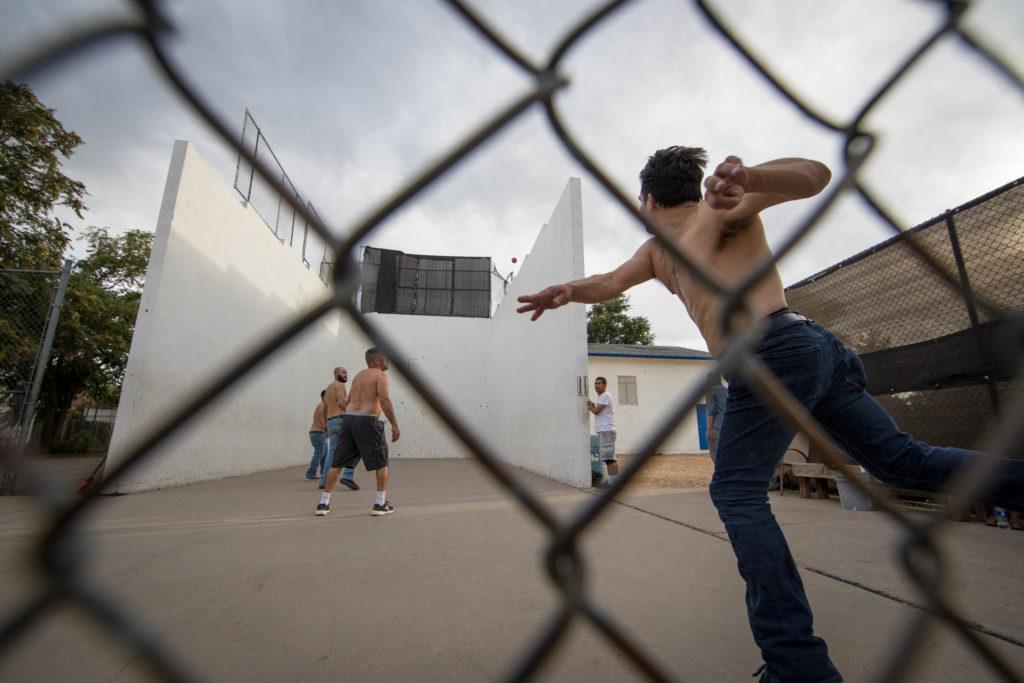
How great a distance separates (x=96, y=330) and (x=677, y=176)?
16.7 metres

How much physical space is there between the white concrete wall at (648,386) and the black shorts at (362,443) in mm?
10407

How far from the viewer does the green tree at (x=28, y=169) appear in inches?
23.3

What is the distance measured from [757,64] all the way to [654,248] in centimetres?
80

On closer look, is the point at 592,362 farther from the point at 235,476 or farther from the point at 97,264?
the point at 97,264

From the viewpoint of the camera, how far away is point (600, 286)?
1.68m

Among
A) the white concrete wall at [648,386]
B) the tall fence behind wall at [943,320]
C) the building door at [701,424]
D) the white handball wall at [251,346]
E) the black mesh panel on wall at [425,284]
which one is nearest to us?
the tall fence behind wall at [943,320]

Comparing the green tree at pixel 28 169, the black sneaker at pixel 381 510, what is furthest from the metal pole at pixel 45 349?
the black sneaker at pixel 381 510

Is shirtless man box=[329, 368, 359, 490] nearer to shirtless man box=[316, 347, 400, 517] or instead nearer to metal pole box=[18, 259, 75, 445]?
shirtless man box=[316, 347, 400, 517]

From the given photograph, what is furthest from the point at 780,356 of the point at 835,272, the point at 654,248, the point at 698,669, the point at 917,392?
the point at 835,272

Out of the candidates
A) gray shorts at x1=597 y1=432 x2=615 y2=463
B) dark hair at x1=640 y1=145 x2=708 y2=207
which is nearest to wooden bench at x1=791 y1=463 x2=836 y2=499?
gray shorts at x1=597 y1=432 x2=615 y2=463

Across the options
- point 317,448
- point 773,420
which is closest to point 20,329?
point 317,448

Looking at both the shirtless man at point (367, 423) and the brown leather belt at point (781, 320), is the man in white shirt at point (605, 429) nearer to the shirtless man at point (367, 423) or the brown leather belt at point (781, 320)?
the shirtless man at point (367, 423)

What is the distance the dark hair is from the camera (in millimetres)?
1469

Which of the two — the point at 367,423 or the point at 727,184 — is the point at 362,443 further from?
the point at 727,184
